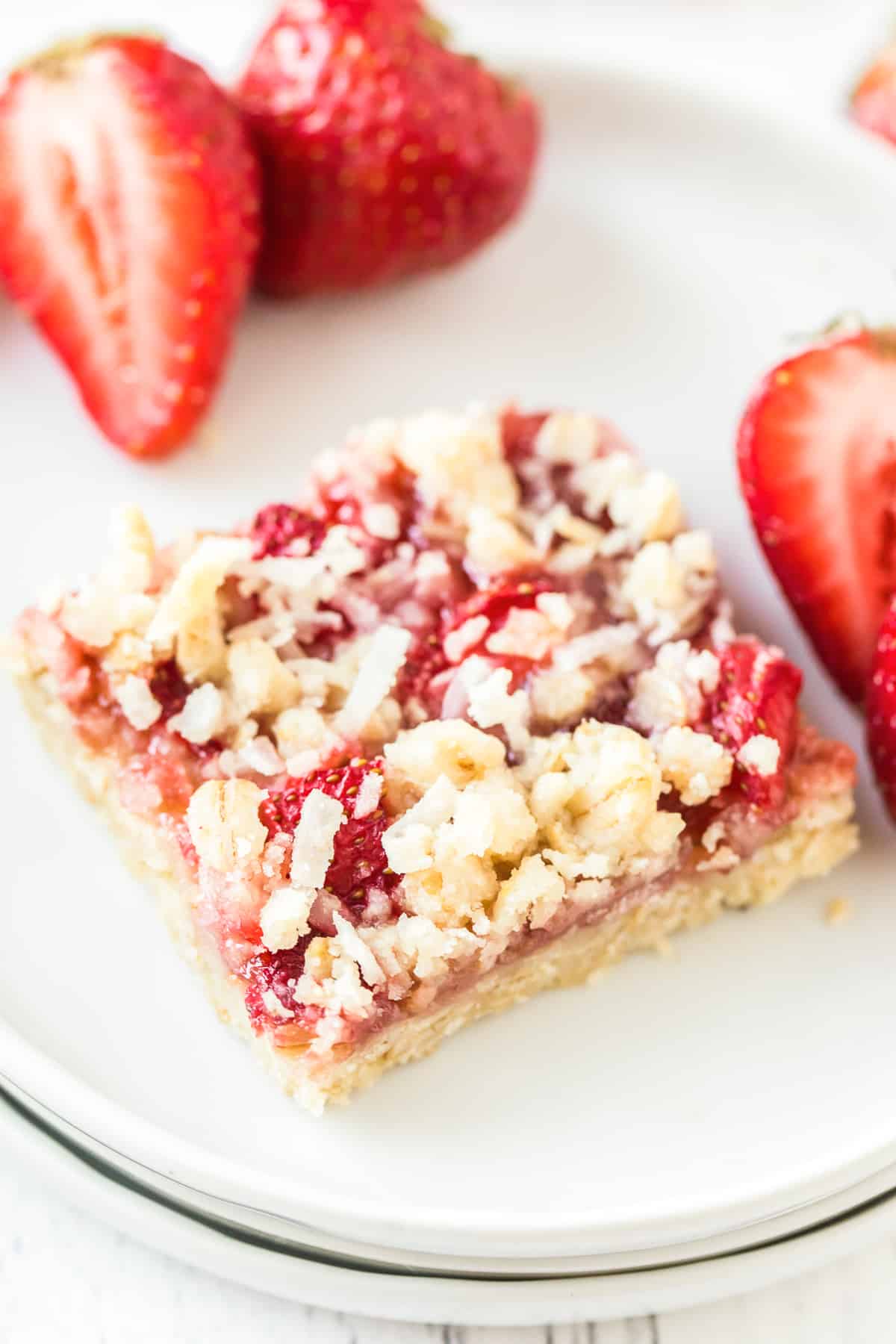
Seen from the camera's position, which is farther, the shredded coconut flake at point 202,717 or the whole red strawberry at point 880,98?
the whole red strawberry at point 880,98

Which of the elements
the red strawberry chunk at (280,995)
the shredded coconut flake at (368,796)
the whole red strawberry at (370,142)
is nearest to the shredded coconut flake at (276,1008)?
the red strawberry chunk at (280,995)

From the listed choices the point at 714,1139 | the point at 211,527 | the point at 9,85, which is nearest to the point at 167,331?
the point at 211,527

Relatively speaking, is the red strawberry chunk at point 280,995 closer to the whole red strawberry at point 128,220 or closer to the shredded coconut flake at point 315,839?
the shredded coconut flake at point 315,839

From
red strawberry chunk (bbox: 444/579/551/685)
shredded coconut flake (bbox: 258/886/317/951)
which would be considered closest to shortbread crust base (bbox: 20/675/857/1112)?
shredded coconut flake (bbox: 258/886/317/951)

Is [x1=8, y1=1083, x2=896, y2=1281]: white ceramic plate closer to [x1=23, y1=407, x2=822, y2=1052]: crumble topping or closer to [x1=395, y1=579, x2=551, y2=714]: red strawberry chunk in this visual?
[x1=23, y1=407, x2=822, y2=1052]: crumble topping

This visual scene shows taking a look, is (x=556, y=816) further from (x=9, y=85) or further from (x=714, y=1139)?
(x=9, y=85)

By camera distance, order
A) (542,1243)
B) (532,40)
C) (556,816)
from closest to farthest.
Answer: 1. (542,1243)
2. (556,816)
3. (532,40)
